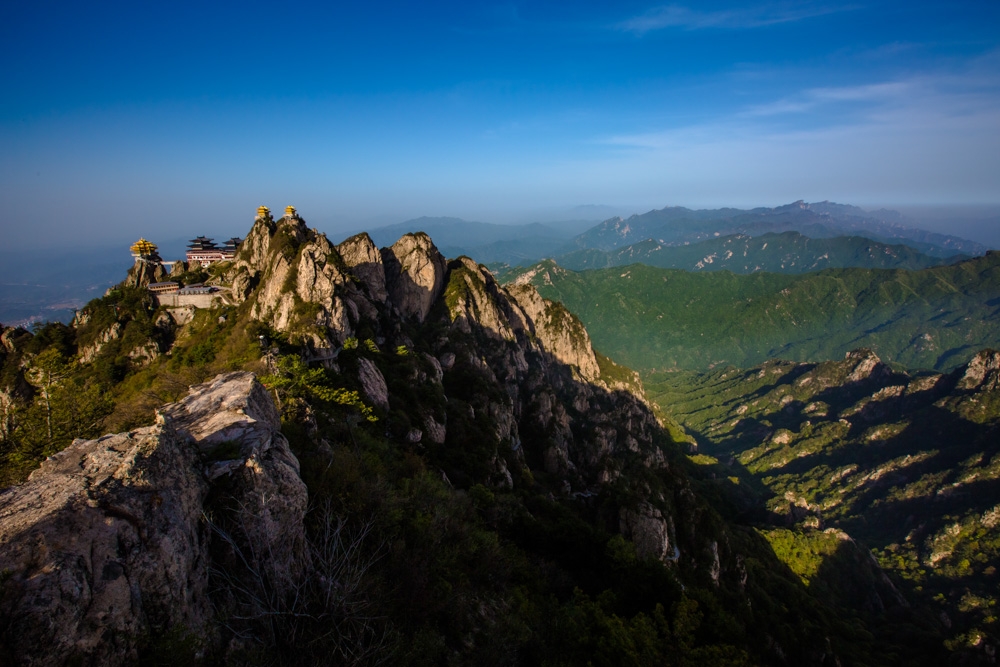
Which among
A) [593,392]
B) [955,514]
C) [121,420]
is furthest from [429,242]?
[955,514]

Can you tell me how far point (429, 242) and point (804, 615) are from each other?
88.3 metres

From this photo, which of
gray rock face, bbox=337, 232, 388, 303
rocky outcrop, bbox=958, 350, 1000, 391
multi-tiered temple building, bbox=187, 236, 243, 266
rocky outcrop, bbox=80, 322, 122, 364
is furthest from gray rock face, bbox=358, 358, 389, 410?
rocky outcrop, bbox=958, 350, 1000, 391

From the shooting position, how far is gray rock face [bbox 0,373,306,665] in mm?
7758

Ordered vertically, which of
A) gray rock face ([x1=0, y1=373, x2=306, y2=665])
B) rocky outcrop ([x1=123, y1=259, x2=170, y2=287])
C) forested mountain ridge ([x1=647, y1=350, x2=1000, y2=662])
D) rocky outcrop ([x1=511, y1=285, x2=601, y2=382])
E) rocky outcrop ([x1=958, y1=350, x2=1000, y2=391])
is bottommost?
forested mountain ridge ([x1=647, y1=350, x2=1000, y2=662])

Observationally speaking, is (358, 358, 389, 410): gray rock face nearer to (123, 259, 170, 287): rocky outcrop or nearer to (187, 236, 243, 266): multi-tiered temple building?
(187, 236, 243, 266): multi-tiered temple building

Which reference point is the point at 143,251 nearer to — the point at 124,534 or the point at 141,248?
the point at 141,248

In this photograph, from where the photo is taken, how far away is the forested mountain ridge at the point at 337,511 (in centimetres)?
970

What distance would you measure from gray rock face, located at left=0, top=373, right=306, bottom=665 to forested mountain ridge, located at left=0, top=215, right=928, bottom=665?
0.05m

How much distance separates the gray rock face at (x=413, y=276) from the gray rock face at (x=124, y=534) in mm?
69265

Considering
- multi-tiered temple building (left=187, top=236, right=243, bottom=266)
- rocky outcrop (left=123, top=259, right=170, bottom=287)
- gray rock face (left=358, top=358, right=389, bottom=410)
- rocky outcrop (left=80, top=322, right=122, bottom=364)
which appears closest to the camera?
gray rock face (left=358, top=358, right=389, bottom=410)

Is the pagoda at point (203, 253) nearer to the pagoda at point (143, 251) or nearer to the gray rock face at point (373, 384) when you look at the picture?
the pagoda at point (143, 251)

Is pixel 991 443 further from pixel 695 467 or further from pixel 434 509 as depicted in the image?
pixel 434 509

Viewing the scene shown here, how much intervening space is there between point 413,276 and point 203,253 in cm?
3585

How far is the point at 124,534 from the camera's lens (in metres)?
9.62
